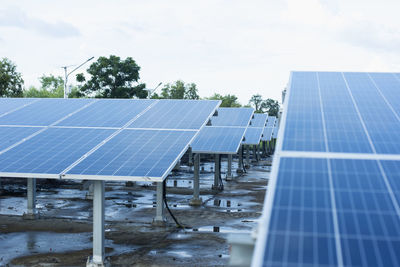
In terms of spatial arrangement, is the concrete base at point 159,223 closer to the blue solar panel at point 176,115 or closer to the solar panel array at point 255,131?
the blue solar panel at point 176,115

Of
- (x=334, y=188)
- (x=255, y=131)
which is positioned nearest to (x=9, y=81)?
(x=255, y=131)

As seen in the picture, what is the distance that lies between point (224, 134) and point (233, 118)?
6.62 meters

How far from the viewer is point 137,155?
51.4 ft

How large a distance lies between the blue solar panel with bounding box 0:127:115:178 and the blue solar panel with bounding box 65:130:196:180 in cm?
56

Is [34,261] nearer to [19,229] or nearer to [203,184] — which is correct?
[19,229]

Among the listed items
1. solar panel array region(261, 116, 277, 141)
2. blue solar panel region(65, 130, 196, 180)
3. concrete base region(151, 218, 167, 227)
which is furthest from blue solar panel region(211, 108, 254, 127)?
blue solar panel region(65, 130, 196, 180)

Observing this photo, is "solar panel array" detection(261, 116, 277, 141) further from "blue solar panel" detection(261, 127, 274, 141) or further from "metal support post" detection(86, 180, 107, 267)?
"metal support post" detection(86, 180, 107, 267)

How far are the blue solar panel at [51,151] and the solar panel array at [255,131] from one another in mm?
26581

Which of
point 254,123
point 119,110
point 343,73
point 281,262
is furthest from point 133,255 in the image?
point 254,123

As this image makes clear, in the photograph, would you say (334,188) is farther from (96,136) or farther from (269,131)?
(269,131)

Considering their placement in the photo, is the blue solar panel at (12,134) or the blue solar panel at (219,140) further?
the blue solar panel at (219,140)

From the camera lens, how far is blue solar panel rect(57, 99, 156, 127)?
19.1 m

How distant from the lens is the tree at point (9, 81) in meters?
57.2

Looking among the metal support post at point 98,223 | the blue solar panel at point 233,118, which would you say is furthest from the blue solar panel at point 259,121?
the metal support post at point 98,223
